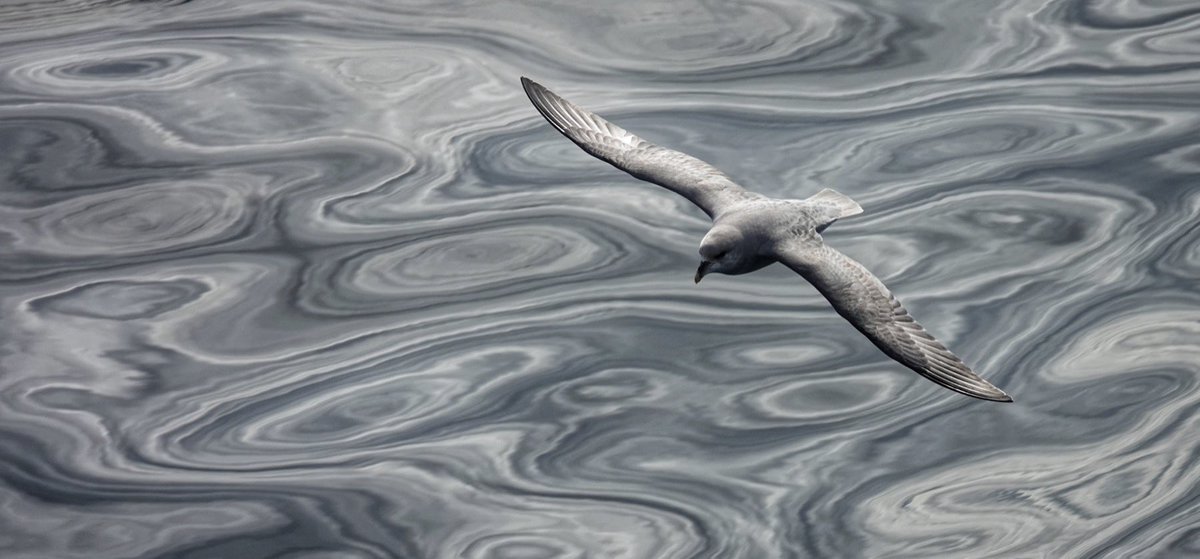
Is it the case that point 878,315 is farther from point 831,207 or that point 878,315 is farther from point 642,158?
point 642,158

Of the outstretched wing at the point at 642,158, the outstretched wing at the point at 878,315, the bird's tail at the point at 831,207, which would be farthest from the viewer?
the outstretched wing at the point at 642,158

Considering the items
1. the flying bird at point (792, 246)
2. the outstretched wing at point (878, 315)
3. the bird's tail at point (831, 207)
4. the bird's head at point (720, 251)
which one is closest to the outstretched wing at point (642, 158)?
the flying bird at point (792, 246)

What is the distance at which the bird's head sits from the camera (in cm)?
1263

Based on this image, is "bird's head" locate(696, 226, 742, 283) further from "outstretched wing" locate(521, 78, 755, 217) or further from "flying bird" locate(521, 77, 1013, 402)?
"outstretched wing" locate(521, 78, 755, 217)

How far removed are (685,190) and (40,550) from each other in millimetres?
8634

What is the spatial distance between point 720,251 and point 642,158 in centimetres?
220

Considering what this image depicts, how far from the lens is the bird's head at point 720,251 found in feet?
41.4

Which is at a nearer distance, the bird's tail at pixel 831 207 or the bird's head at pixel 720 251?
the bird's head at pixel 720 251

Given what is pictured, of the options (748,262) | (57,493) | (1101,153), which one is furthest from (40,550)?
(1101,153)

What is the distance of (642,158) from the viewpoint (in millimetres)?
14523

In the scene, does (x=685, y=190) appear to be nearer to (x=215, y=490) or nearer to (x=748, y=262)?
(x=748, y=262)

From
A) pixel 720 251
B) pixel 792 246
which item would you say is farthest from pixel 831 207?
pixel 720 251

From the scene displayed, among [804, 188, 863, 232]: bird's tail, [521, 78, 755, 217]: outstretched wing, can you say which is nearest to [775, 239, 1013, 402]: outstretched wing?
[804, 188, 863, 232]: bird's tail

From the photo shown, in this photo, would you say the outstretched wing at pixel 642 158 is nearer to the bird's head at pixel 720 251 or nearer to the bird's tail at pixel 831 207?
the bird's tail at pixel 831 207
